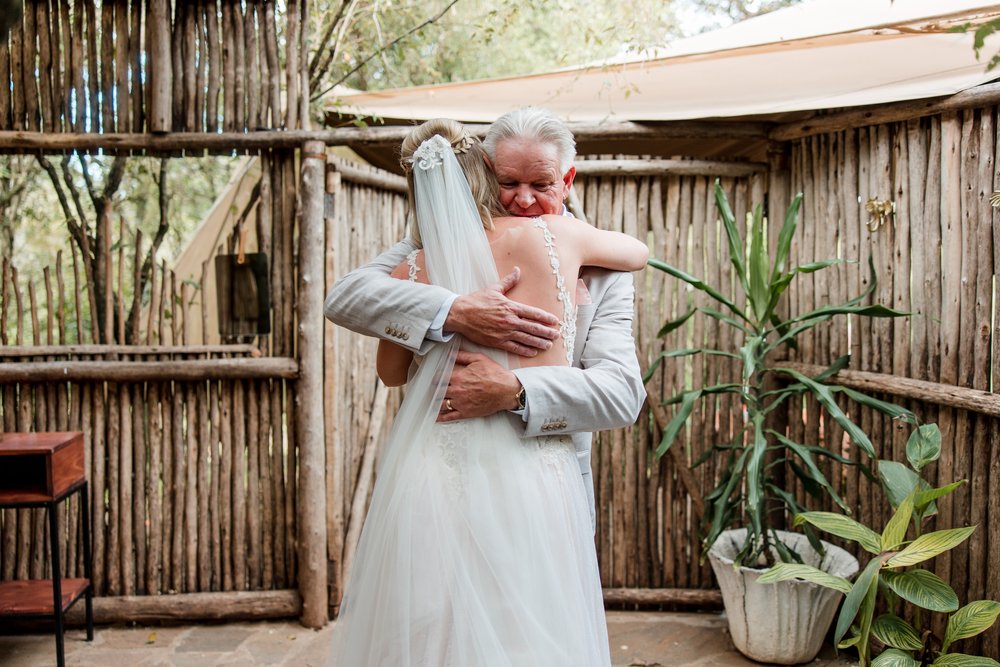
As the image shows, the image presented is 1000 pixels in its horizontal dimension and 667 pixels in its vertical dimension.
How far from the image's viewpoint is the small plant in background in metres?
2.57

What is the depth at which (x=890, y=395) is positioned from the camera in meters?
3.21

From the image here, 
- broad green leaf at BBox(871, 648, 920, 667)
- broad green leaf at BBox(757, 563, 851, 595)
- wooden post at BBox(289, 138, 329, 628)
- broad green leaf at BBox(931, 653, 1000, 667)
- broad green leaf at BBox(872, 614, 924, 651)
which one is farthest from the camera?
wooden post at BBox(289, 138, 329, 628)

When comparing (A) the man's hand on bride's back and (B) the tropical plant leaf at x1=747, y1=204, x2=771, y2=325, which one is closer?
(A) the man's hand on bride's back

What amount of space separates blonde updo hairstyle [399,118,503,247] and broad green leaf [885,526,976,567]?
1.92 meters

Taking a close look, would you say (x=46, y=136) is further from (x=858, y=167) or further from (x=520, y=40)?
(x=520, y=40)

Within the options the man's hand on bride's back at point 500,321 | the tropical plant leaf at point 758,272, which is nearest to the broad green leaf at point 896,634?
the tropical plant leaf at point 758,272

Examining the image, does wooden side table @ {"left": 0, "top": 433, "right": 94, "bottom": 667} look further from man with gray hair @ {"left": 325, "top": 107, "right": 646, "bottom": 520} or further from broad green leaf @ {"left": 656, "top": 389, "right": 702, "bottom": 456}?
broad green leaf @ {"left": 656, "top": 389, "right": 702, "bottom": 456}

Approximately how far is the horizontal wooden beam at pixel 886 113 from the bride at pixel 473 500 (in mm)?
1843

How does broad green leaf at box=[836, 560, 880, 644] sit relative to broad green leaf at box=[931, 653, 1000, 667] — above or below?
above

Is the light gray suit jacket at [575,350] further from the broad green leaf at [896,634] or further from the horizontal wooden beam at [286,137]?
the horizontal wooden beam at [286,137]

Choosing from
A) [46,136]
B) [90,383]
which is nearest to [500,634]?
[90,383]

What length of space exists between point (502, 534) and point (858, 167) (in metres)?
2.72

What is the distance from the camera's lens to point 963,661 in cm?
255

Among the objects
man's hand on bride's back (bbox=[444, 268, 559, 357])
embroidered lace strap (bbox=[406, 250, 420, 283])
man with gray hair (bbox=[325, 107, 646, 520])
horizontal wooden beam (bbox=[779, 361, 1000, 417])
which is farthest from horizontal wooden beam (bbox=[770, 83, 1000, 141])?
embroidered lace strap (bbox=[406, 250, 420, 283])
